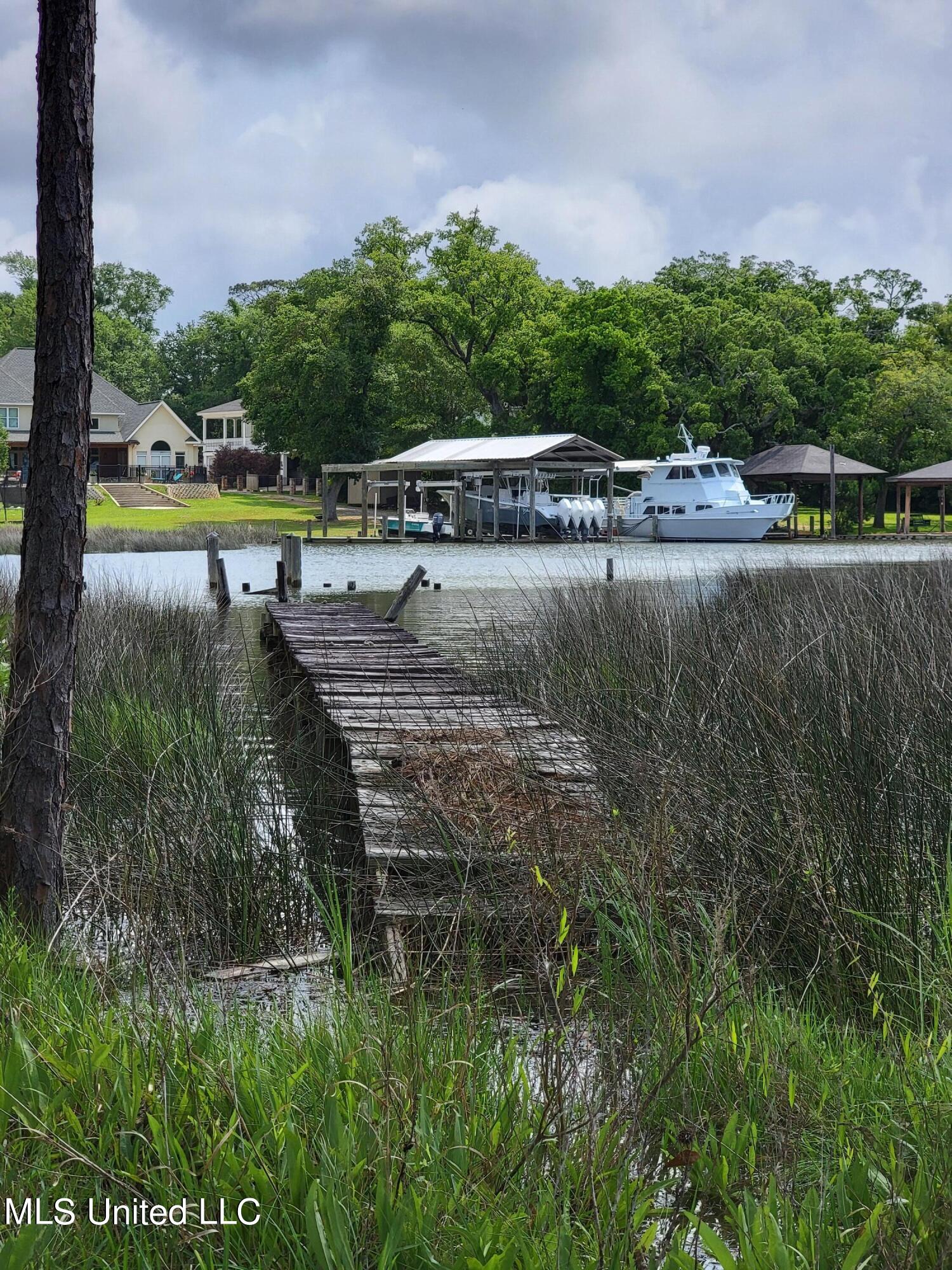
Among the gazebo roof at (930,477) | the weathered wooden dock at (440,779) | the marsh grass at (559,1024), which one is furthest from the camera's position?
the gazebo roof at (930,477)

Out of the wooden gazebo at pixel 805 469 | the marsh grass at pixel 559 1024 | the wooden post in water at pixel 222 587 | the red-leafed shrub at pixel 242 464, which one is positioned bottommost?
the marsh grass at pixel 559 1024

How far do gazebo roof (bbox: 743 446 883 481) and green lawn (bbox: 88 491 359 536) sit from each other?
1528 cm

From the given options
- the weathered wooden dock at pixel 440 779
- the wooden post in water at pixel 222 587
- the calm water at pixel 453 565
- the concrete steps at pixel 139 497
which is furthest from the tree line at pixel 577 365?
the weathered wooden dock at pixel 440 779

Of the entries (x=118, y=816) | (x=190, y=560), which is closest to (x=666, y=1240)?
(x=118, y=816)

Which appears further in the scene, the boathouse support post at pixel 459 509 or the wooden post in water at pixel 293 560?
the boathouse support post at pixel 459 509

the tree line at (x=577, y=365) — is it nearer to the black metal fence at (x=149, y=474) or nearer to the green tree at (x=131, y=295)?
the black metal fence at (x=149, y=474)

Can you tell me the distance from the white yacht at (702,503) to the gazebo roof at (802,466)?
297 cm

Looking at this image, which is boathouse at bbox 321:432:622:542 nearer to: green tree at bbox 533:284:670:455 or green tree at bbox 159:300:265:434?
green tree at bbox 533:284:670:455

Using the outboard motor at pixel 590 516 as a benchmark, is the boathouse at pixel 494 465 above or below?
above

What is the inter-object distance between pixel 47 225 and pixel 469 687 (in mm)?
4508

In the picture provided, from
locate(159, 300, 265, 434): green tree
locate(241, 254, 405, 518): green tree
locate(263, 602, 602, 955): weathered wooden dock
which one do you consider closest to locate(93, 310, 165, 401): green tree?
locate(159, 300, 265, 434): green tree

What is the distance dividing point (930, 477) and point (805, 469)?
4387 mm

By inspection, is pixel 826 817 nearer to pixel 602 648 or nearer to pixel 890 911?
pixel 890 911

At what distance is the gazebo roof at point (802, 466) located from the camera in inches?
1788
